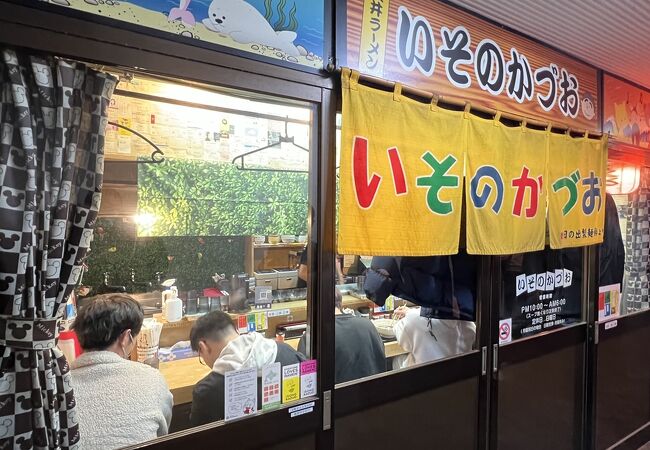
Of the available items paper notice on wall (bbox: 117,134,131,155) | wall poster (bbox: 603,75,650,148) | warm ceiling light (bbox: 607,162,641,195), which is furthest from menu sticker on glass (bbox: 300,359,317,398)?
warm ceiling light (bbox: 607,162,641,195)

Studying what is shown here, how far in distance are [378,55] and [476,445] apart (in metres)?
2.65

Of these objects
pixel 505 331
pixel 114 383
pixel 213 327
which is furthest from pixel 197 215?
pixel 505 331

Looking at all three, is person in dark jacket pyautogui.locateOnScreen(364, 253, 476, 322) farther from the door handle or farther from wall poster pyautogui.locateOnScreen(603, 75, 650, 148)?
wall poster pyautogui.locateOnScreen(603, 75, 650, 148)

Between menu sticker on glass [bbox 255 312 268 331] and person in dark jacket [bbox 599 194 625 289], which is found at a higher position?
person in dark jacket [bbox 599 194 625 289]

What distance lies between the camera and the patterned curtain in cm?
144

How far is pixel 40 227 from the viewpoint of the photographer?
150 centimetres

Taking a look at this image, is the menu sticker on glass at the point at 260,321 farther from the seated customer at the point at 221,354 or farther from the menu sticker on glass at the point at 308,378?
the menu sticker on glass at the point at 308,378

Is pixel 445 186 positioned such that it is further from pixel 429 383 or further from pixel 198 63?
pixel 198 63

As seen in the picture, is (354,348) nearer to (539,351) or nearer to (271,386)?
(271,386)

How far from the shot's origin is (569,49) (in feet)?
11.3

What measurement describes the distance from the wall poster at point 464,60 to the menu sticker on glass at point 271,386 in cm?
160

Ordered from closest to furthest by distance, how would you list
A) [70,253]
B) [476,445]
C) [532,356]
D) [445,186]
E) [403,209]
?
[70,253], [403,209], [445,186], [476,445], [532,356]

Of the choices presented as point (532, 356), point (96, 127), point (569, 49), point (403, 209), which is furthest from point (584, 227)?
point (96, 127)

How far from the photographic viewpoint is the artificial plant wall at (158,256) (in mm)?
1815
